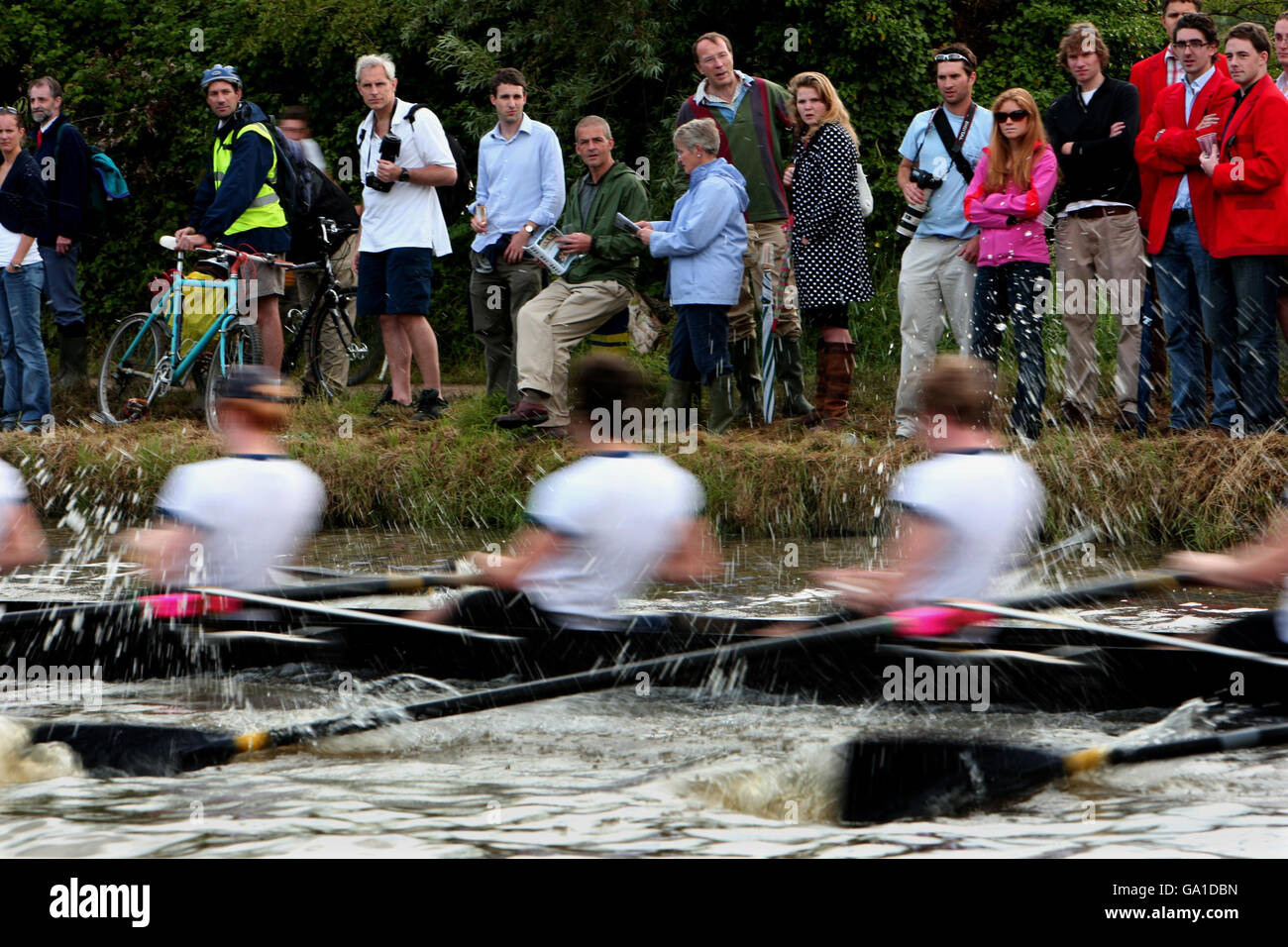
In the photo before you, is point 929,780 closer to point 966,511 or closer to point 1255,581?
point 966,511

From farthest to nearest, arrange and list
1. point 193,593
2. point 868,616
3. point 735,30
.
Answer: point 735,30
point 193,593
point 868,616

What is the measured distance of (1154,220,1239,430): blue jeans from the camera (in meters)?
8.99

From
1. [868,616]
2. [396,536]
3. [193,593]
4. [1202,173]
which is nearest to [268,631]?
[193,593]

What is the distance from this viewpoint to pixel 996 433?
9.64 meters

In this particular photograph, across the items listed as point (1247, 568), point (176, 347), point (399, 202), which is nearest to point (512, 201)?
point (399, 202)

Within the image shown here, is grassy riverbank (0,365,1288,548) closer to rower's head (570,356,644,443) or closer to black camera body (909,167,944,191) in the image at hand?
black camera body (909,167,944,191)

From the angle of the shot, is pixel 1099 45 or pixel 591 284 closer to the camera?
pixel 1099 45

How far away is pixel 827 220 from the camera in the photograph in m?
10.2

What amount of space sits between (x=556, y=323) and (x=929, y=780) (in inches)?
221

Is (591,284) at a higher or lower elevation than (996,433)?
higher

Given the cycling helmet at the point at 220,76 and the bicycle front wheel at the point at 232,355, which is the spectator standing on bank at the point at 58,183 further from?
the bicycle front wheel at the point at 232,355

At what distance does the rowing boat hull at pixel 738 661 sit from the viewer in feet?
19.4
